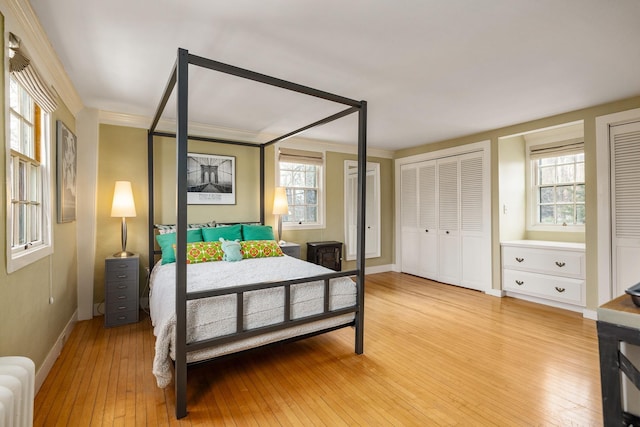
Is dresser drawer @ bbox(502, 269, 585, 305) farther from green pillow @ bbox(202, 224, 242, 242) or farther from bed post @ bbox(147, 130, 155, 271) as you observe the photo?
bed post @ bbox(147, 130, 155, 271)

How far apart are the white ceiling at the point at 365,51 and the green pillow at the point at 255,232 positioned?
58.4 inches

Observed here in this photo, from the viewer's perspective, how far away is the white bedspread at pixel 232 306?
1.95m

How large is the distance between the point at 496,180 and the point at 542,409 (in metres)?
3.25

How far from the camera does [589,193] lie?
3.53 meters

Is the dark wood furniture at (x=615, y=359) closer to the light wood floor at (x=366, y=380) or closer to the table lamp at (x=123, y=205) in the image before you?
the light wood floor at (x=366, y=380)

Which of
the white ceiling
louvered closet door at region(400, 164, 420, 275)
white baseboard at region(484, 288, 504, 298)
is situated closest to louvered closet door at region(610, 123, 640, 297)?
the white ceiling

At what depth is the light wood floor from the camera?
1.86m

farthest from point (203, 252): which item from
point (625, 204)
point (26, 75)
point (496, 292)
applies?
point (625, 204)

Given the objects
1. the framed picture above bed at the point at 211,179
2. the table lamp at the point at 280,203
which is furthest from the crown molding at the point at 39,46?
the table lamp at the point at 280,203

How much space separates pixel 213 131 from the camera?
14.0 ft

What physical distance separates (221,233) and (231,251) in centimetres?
50

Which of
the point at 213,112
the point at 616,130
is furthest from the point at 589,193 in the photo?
the point at 213,112

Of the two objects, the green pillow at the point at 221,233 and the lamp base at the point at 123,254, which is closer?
the lamp base at the point at 123,254

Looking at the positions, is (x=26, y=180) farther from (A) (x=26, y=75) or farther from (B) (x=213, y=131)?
(B) (x=213, y=131)
